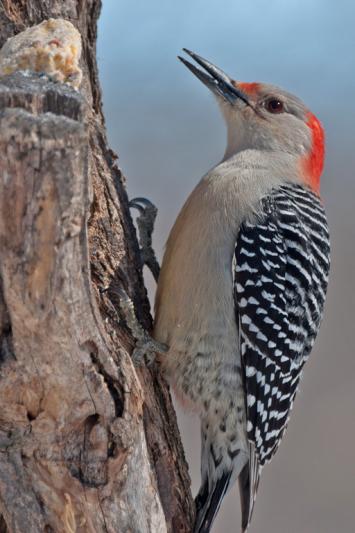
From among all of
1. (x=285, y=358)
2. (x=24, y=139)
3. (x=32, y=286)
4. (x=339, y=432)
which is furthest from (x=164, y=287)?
(x=339, y=432)

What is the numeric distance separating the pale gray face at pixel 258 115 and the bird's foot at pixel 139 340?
1250 mm

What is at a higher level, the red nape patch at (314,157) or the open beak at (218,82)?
the open beak at (218,82)

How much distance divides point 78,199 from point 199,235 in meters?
1.40

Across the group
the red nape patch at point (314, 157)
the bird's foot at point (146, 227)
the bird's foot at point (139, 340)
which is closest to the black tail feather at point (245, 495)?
the bird's foot at point (139, 340)

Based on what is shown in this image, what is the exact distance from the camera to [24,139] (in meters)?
1.93

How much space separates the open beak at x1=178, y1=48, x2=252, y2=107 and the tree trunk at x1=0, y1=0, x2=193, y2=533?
0.77m

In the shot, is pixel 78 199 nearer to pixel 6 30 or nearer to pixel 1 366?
pixel 1 366

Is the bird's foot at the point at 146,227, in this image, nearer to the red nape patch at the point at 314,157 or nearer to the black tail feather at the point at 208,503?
A: the red nape patch at the point at 314,157

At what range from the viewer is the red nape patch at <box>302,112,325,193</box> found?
164 inches

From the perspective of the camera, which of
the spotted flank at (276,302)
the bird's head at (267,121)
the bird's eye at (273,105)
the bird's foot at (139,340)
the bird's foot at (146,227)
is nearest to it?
the bird's foot at (139,340)

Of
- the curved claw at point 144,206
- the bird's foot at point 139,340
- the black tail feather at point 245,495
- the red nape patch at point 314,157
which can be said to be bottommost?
the black tail feather at point 245,495

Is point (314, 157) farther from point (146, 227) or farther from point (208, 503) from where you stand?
point (208, 503)

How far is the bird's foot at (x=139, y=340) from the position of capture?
314 centimetres

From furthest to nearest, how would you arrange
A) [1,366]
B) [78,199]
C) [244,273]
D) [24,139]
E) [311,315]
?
[311,315]
[244,273]
[1,366]
[78,199]
[24,139]
